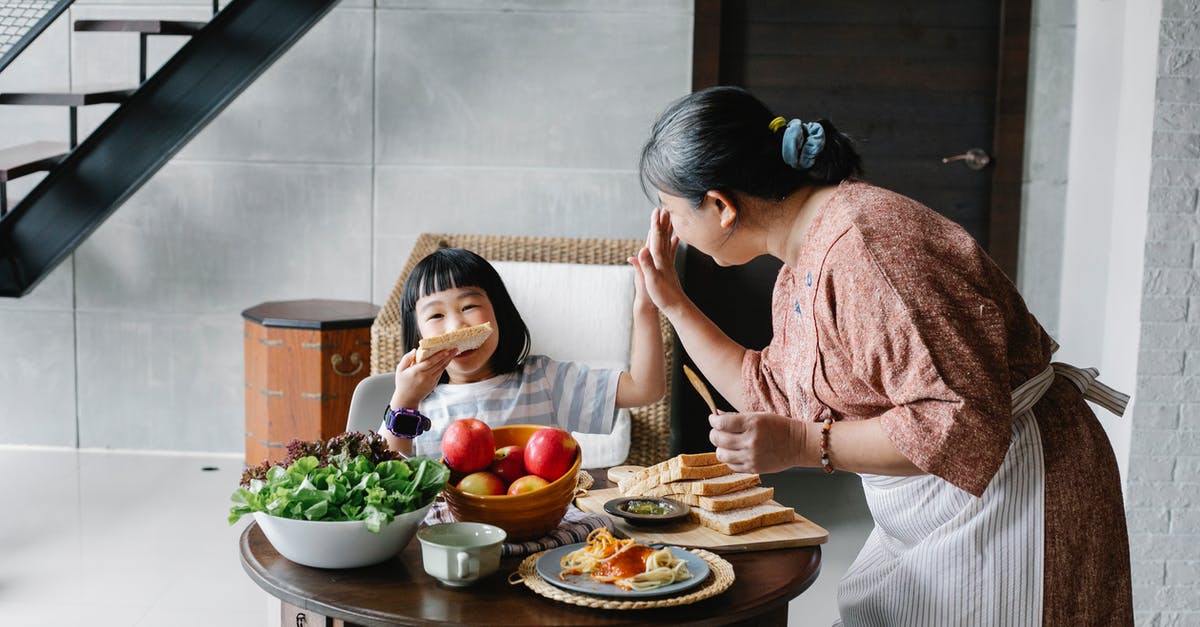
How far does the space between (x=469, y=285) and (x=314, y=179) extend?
86.9 inches

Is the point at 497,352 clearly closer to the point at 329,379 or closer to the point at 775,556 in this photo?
the point at 775,556

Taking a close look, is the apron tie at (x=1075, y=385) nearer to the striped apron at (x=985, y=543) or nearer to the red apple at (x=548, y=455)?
the striped apron at (x=985, y=543)

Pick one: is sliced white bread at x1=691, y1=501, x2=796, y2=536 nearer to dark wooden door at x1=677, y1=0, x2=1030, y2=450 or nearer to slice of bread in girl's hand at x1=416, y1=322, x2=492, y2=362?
slice of bread in girl's hand at x1=416, y1=322, x2=492, y2=362

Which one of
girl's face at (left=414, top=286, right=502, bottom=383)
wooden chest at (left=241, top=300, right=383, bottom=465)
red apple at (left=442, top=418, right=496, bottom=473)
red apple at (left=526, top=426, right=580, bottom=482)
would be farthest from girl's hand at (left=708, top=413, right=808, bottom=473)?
wooden chest at (left=241, top=300, right=383, bottom=465)

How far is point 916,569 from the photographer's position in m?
1.75

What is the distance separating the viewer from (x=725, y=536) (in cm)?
178

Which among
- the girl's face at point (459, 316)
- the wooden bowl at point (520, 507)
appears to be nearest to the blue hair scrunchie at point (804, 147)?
the wooden bowl at point (520, 507)

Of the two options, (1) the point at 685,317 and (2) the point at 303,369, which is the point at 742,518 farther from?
(2) the point at 303,369

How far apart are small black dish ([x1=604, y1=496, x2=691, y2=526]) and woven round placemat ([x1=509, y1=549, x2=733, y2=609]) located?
161 millimetres

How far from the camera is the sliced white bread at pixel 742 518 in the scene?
5.87ft

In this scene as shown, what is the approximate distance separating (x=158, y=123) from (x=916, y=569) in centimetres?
308

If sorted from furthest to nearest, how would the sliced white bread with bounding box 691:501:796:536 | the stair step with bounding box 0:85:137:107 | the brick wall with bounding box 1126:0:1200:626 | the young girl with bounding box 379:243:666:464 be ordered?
the stair step with bounding box 0:85:137:107 → the brick wall with bounding box 1126:0:1200:626 → the young girl with bounding box 379:243:666:464 → the sliced white bread with bounding box 691:501:796:536

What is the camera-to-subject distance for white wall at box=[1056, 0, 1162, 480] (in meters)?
3.47

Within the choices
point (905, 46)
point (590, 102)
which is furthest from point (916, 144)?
point (590, 102)
